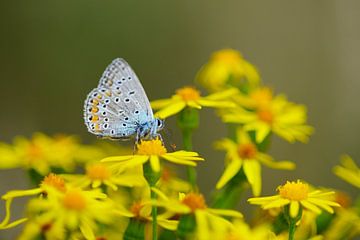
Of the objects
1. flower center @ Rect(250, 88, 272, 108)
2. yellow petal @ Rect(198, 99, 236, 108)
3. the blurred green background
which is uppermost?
yellow petal @ Rect(198, 99, 236, 108)

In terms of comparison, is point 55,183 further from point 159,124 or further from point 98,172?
point 159,124

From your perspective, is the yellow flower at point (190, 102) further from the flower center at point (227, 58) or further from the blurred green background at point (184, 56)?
the blurred green background at point (184, 56)

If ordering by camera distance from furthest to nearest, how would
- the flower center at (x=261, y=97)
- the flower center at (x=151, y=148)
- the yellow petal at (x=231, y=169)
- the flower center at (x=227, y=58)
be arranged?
the flower center at (x=227, y=58) → the flower center at (x=261, y=97) → the yellow petal at (x=231, y=169) → the flower center at (x=151, y=148)

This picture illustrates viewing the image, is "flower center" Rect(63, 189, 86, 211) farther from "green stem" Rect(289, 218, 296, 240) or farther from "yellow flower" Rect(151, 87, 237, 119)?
"yellow flower" Rect(151, 87, 237, 119)

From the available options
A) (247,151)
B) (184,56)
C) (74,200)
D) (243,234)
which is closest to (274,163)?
(247,151)

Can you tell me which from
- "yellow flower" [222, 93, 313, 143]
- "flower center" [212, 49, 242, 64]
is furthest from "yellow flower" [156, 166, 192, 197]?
"flower center" [212, 49, 242, 64]

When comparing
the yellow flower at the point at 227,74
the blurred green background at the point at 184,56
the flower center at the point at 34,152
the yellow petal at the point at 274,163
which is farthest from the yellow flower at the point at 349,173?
the blurred green background at the point at 184,56

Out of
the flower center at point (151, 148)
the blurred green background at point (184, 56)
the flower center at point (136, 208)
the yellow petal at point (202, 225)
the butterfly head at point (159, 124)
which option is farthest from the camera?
the blurred green background at point (184, 56)
